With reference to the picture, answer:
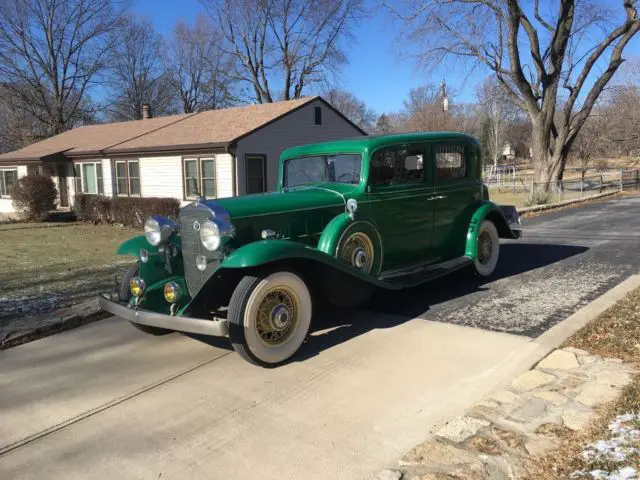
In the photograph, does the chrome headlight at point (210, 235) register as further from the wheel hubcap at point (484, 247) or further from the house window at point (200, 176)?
the house window at point (200, 176)

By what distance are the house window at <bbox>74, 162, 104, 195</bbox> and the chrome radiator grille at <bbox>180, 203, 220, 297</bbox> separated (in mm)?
17747

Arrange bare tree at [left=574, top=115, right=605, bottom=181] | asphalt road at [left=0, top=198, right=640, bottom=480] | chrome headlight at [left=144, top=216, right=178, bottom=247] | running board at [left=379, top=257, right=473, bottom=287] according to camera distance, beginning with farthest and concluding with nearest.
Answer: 1. bare tree at [left=574, top=115, right=605, bottom=181]
2. running board at [left=379, top=257, right=473, bottom=287]
3. chrome headlight at [left=144, top=216, right=178, bottom=247]
4. asphalt road at [left=0, top=198, right=640, bottom=480]

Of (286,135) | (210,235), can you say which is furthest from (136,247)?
(286,135)

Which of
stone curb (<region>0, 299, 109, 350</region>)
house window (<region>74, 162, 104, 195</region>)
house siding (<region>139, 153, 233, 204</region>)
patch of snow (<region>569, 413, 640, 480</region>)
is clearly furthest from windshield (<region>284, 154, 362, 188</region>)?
house window (<region>74, 162, 104, 195</region>)

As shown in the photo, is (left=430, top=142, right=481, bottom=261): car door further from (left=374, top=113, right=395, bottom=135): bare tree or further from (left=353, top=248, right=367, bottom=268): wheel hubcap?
(left=374, top=113, right=395, bottom=135): bare tree

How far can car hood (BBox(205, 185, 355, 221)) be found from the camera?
4.31m

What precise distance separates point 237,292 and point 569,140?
2368cm

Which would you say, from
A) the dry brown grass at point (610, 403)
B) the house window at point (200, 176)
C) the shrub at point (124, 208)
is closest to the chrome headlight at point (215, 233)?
the dry brown grass at point (610, 403)

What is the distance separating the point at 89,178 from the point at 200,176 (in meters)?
6.97

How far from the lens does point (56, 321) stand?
16.1 ft

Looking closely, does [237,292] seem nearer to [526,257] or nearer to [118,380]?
[118,380]

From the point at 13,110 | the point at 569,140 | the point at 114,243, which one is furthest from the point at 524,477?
the point at 13,110

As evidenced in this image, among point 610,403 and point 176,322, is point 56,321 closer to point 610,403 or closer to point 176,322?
point 176,322

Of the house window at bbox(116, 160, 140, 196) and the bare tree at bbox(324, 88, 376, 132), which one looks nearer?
the house window at bbox(116, 160, 140, 196)
